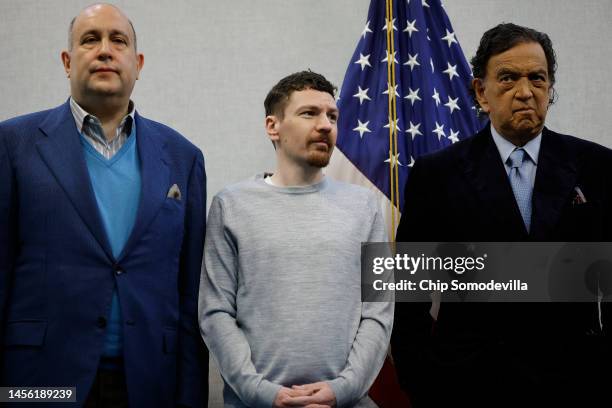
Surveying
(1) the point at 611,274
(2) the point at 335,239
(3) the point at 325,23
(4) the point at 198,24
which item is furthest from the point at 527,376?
(4) the point at 198,24

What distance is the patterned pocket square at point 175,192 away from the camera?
2150 mm

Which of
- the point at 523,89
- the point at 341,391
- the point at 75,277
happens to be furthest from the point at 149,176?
the point at 523,89

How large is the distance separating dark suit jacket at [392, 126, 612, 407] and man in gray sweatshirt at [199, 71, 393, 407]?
5.0 inches

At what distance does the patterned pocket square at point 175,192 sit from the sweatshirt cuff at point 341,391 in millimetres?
715

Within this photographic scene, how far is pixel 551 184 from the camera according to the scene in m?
2.08

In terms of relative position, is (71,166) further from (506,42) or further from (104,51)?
(506,42)

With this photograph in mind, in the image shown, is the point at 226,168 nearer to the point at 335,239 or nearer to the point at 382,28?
the point at 382,28

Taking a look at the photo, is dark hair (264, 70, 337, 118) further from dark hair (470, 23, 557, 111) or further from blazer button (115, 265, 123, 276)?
blazer button (115, 265, 123, 276)

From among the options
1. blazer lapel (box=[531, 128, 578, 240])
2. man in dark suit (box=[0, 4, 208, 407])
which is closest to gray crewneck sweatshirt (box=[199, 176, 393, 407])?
man in dark suit (box=[0, 4, 208, 407])

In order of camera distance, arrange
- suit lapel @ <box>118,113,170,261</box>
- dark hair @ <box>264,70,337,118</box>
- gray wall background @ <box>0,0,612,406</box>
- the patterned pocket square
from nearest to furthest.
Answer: suit lapel @ <box>118,113,170,261</box>, the patterned pocket square, dark hair @ <box>264,70,337,118</box>, gray wall background @ <box>0,0,612,406</box>

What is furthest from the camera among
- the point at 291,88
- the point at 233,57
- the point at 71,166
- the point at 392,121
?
the point at 233,57

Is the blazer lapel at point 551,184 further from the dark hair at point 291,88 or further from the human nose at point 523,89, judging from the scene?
the dark hair at point 291,88

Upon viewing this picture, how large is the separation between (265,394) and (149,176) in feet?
2.36

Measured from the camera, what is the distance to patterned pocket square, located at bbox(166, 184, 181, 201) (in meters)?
2.15
